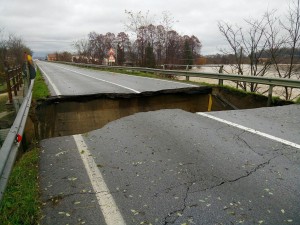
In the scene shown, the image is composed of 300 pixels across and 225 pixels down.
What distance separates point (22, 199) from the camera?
2979mm

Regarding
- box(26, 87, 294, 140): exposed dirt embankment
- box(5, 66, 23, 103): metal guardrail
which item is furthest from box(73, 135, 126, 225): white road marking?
box(5, 66, 23, 103): metal guardrail

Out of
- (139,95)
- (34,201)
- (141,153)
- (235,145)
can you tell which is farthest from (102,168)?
(139,95)

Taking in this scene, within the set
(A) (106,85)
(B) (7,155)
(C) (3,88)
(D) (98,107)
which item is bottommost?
(C) (3,88)

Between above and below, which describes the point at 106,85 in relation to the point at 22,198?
above

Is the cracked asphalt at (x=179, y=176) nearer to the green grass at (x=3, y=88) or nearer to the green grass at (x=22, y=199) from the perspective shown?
the green grass at (x=22, y=199)

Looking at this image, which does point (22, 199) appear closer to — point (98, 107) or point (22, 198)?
point (22, 198)

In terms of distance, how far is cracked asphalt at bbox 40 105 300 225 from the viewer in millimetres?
2760

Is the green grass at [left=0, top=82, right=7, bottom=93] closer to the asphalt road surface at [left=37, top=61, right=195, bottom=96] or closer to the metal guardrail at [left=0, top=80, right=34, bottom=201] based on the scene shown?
the asphalt road surface at [left=37, top=61, right=195, bottom=96]

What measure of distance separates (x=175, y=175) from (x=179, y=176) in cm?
6

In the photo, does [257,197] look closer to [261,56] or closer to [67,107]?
[67,107]

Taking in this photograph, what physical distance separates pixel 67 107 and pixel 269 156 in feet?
19.6

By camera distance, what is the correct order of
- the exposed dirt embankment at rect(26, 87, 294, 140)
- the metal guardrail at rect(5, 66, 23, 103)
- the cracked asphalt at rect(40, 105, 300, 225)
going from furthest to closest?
the metal guardrail at rect(5, 66, 23, 103) → the exposed dirt embankment at rect(26, 87, 294, 140) → the cracked asphalt at rect(40, 105, 300, 225)

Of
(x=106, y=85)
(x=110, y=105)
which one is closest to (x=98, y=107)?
(x=110, y=105)

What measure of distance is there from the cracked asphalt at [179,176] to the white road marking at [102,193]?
55 mm
